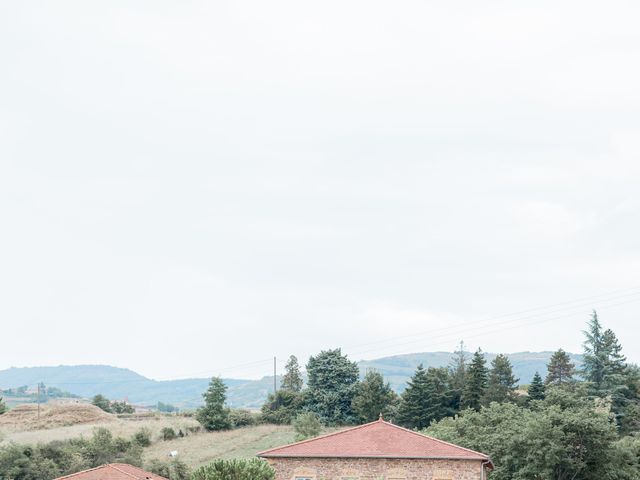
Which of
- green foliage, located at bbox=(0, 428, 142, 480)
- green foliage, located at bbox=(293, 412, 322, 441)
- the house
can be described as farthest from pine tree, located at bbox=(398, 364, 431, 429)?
the house

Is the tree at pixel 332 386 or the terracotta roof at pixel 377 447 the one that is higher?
the tree at pixel 332 386

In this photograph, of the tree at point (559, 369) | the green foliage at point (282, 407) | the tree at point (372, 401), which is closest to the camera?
the tree at point (372, 401)

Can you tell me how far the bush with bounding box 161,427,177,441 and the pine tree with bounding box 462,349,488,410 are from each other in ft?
82.2

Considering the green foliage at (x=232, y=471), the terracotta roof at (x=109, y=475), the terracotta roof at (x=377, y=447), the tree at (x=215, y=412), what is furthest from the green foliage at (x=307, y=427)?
the green foliage at (x=232, y=471)

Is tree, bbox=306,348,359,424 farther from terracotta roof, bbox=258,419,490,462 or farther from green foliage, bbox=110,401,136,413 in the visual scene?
terracotta roof, bbox=258,419,490,462

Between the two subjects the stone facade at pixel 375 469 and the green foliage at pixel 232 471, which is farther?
the stone facade at pixel 375 469

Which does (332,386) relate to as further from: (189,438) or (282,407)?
(189,438)

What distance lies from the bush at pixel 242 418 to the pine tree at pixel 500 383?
2470cm

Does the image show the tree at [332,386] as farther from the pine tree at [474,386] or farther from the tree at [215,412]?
the pine tree at [474,386]

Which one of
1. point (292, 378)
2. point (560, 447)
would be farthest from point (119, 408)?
point (560, 447)

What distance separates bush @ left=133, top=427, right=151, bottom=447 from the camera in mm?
79050

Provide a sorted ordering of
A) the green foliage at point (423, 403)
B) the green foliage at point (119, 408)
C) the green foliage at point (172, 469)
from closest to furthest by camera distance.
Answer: the green foliage at point (172, 469), the green foliage at point (423, 403), the green foliage at point (119, 408)

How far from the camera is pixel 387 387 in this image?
93.7 metres

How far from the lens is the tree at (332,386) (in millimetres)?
94438
